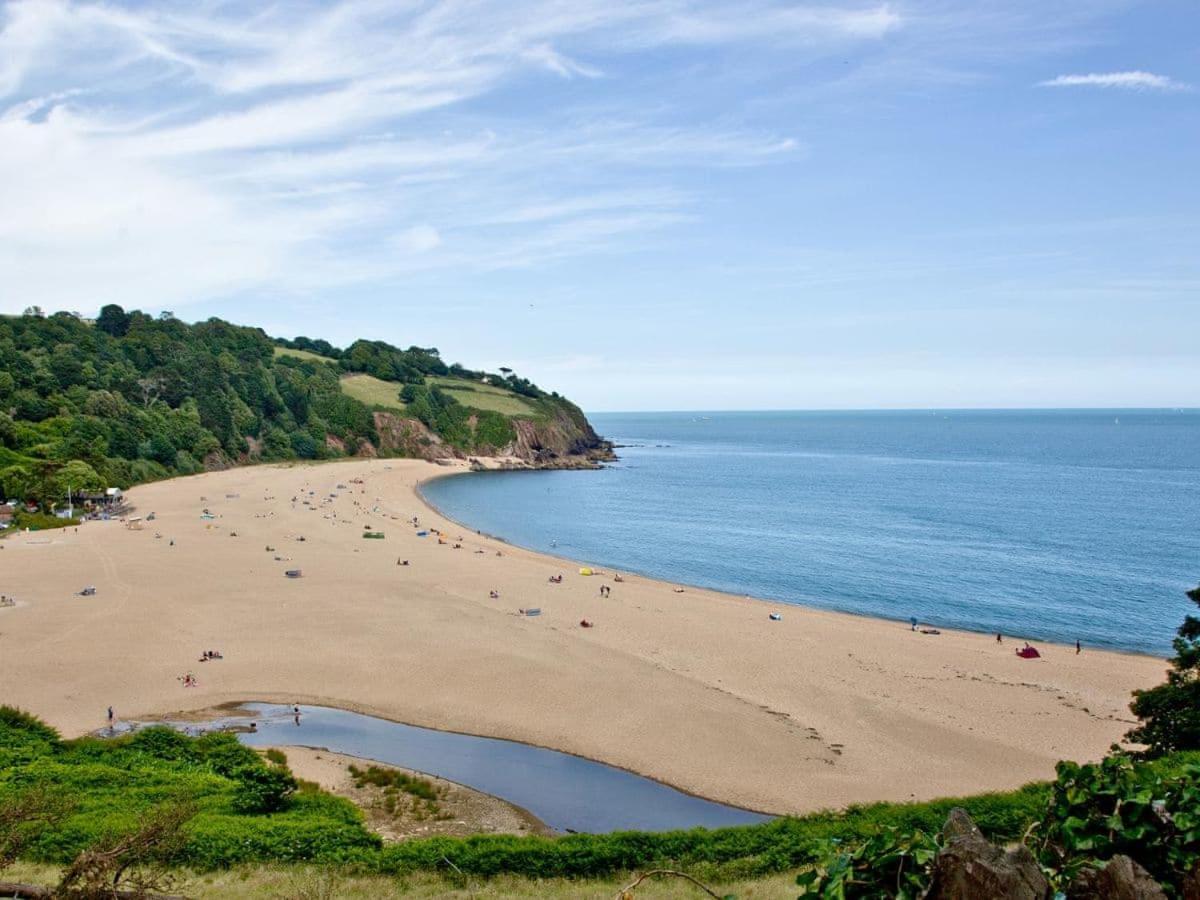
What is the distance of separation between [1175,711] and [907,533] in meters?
51.3

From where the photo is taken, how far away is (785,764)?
25.3 metres

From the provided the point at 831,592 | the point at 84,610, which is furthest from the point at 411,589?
the point at 831,592

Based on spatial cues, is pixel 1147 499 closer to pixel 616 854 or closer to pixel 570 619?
pixel 570 619

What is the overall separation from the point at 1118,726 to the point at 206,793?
96.7 feet

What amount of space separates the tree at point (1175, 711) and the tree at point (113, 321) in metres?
137

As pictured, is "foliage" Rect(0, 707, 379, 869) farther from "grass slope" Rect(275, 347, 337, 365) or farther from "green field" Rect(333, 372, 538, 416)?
"grass slope" Rect(275, 347, 337, 365)

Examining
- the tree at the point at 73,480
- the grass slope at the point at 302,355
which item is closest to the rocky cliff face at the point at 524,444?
the grass slope at the point at 302,355

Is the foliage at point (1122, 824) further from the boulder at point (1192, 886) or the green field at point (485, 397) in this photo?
the green field at point (485, 397)

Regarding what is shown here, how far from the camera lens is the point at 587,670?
110ft

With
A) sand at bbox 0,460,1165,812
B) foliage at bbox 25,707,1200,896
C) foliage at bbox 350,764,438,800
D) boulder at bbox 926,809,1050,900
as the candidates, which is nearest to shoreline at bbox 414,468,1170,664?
Result: sand at bbox 0,460,1165,812

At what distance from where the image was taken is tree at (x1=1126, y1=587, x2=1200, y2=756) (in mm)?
20188

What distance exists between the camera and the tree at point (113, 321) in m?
126

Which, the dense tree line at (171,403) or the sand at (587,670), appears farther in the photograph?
the dense tree line at (171,403)

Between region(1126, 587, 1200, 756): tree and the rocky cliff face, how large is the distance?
120 meters
